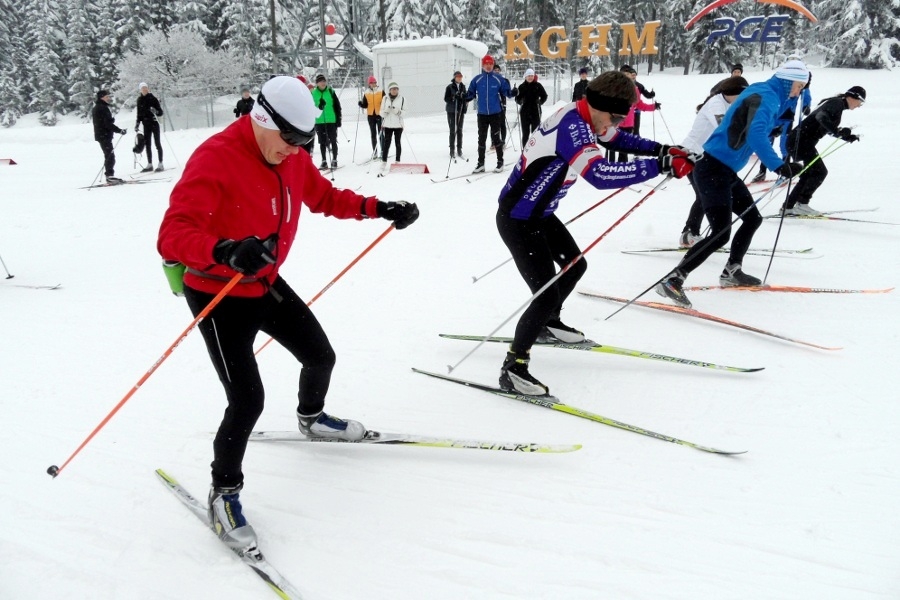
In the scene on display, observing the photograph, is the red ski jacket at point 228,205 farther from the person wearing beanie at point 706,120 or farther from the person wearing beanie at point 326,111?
the person wearing beanie at point 326,111

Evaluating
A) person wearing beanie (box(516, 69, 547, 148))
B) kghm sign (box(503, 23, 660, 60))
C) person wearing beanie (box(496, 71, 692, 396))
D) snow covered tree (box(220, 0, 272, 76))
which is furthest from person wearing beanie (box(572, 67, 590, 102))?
snow covered tree (box(220, 0, 272, 76))

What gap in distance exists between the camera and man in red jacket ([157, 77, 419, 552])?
74.4 inches

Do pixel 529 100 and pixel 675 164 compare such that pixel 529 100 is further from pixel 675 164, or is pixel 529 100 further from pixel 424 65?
pixel 424 65

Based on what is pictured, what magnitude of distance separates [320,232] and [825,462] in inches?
240

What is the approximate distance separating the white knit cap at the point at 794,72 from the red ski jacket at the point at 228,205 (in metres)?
4.25

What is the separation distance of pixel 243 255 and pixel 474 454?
1.64m

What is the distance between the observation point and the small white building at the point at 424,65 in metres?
19.5

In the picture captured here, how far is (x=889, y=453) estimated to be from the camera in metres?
2.68

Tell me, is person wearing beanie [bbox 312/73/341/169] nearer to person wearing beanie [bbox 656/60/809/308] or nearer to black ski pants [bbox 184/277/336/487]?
person wearing beanie [bbox 656/60/809/308]

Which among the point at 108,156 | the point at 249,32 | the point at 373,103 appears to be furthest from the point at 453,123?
the point at 249,32

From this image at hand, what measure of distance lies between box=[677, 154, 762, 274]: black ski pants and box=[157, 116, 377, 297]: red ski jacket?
11.4ft

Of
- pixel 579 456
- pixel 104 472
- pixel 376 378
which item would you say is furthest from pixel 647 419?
pixel 104 472

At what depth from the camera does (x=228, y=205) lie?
203 cm

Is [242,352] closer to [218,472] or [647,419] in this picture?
[218,472]
